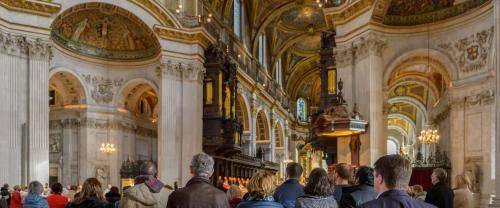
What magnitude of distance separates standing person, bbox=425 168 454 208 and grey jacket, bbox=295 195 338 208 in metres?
2.61

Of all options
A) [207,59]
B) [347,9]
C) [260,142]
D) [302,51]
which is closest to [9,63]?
[207,59]

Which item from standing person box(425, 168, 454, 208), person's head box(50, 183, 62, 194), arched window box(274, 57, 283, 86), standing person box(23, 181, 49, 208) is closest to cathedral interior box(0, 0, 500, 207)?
standing person box(425, 168, 454, 208)

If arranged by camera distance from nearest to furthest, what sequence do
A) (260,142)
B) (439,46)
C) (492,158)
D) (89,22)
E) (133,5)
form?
(492,158) → (439,46) → (133,5) → (89,22) → (260,142)

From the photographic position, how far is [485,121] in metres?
16.7

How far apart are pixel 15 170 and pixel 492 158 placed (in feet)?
48.5

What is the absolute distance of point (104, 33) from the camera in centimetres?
2389

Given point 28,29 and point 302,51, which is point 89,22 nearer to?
point 28,29

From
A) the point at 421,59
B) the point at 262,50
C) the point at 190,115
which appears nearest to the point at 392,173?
the point at 421,59

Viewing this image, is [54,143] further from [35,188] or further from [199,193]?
[199,193]

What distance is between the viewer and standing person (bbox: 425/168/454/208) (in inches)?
254

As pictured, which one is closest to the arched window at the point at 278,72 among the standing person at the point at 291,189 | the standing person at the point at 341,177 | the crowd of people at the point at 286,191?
the crowd of people at the point at 286,191

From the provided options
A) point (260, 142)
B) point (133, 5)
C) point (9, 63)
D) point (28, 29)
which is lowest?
point (260, 142)

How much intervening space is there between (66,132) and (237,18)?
12880mm

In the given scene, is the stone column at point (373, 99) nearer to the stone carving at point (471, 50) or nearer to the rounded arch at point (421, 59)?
the rounded arch at point (421, 59)
